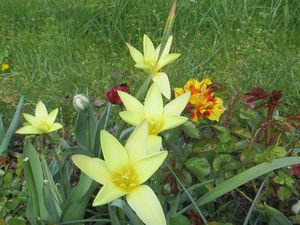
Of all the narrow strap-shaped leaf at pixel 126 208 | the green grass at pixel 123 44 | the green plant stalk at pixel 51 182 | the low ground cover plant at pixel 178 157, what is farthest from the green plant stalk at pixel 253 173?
the green grass at pixel 123 44

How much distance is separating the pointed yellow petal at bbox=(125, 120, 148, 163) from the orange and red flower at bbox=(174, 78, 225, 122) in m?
0.44

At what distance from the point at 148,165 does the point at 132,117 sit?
0.19 meters

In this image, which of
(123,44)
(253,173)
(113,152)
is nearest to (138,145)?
(113,152)

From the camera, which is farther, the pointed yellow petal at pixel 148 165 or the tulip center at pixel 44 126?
the tulip center at pixel 44 126

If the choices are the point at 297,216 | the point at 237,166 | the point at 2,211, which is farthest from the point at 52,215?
the point at 297,216

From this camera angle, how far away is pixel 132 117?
47.8 inches

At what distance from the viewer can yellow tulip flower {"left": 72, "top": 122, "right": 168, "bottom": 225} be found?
1.02 meters

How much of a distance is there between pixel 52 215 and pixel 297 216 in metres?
0.61

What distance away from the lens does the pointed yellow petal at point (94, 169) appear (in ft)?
3.43

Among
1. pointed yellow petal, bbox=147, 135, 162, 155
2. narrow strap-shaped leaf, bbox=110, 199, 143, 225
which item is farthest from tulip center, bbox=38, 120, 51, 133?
pointed yellow petal, bbox=147, 135, 162, 155

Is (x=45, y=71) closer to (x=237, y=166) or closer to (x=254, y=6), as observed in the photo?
(x=254, y=6)

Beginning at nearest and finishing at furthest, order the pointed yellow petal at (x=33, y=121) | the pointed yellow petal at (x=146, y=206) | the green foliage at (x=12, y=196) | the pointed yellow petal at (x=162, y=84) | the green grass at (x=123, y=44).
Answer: the pointed yellow petal at (x=146, y=206) → the pointed yellow petal at (x=162, y=84) → the pointed yellow petal at (x=33, y=121) → the green foliage at (x=12, y=196) → the green grass at (x=123, y=44)

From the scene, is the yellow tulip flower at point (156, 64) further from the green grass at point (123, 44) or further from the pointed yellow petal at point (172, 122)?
the green grass at point (123, 44)

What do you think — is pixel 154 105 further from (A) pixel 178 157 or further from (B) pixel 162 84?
(A) pixel 178 157
